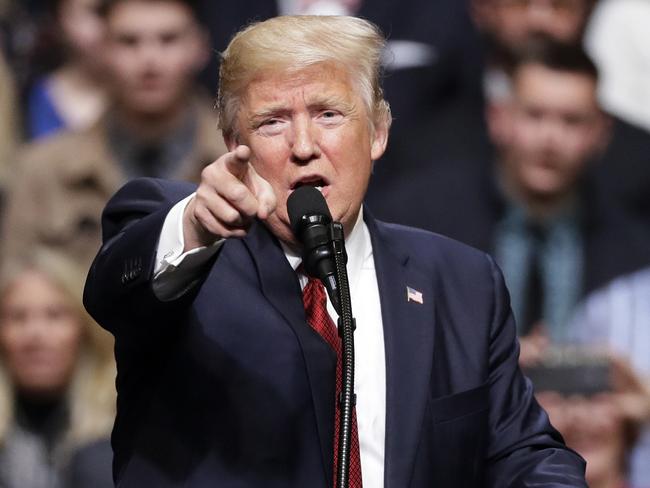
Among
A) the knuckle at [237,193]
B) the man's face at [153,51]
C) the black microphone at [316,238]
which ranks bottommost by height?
the man's face at [153,51]

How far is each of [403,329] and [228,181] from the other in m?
0.54

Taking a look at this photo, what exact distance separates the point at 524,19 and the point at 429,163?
547 mm

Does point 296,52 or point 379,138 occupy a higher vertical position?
point 296,52

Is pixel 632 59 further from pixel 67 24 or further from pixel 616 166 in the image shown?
pixel 67 24

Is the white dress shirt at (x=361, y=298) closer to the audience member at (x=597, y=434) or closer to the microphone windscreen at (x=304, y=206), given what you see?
the microphone windscreen at (x=304, y=206)

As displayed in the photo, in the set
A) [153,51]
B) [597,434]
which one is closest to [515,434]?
[597,434]

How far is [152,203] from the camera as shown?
197cm

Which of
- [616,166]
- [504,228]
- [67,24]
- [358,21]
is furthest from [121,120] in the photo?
[358,21]

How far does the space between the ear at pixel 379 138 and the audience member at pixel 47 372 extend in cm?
203

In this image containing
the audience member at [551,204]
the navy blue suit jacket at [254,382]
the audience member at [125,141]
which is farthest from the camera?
the audience member at [125,141]

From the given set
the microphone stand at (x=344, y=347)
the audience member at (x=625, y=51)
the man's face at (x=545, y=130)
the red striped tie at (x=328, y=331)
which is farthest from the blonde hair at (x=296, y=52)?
the audience member at (x=625, y=51)

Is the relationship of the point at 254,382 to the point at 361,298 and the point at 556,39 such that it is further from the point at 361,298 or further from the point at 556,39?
the point at 556,39

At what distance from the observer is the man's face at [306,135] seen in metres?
1.94

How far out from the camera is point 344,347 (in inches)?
65.9
